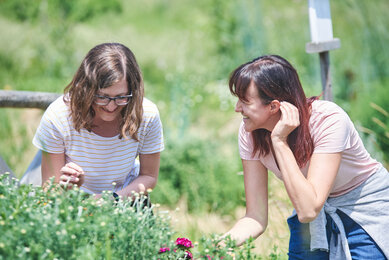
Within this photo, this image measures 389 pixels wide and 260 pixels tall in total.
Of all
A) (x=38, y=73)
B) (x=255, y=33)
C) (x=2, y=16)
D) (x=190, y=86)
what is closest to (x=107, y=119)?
(x=190, y=86)

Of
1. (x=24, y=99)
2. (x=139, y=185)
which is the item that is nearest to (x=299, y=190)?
(x=139, y=185)

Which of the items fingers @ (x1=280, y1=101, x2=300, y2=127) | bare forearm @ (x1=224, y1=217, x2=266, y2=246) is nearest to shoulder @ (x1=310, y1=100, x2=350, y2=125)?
fingers @ (x1=280, y1=101, x2=300, y2=127)

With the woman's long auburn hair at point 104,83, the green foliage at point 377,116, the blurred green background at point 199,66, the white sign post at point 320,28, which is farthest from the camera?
the green foliage at point 377,116

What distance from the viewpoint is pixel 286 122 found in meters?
1.85

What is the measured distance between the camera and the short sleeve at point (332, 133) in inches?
72.6

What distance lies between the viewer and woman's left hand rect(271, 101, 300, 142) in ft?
6.07

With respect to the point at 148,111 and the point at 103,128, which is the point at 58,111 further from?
the point at 148,111

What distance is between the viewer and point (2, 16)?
875 centimetres

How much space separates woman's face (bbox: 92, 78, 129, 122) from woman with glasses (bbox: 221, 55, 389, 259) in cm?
48

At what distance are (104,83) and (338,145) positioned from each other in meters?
1.03

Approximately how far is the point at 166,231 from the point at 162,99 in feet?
16.5

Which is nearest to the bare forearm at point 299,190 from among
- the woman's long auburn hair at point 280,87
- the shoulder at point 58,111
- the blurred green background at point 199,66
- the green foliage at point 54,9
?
the woman's long auburn hair at point 280,87

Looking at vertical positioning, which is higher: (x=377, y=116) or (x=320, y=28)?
(x=320, y=28)

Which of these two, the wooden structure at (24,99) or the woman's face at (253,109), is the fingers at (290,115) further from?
the wooden structure at (24,99)
